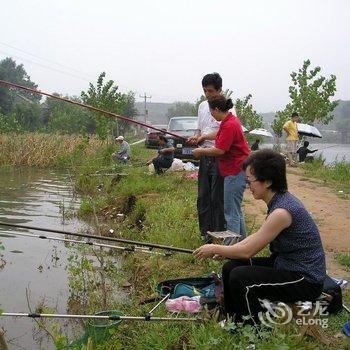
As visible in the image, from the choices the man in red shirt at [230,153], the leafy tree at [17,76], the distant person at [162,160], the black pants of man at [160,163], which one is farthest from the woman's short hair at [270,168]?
the leafy tree at [17,76]

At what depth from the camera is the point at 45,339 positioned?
4355 mm

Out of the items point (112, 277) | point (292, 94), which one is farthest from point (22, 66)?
point (112, 277)

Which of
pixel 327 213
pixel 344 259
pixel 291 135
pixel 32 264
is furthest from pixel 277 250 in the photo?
pixel 291 135

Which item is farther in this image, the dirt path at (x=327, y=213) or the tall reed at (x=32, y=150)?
the tall reed at (x=32, y=150)

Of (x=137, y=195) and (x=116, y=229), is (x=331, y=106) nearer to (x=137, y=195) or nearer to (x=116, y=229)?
(x=137, y=195)

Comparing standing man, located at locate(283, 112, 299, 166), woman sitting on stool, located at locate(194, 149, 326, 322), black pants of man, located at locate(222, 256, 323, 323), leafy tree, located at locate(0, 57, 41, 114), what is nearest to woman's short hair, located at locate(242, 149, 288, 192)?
woman sitting on stool, located at locate(194, 149, 326, 322)

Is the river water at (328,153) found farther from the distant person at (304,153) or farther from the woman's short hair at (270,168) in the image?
the woman's short hair at (270,168)

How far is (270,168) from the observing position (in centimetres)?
316

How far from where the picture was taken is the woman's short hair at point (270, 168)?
10.3 ft

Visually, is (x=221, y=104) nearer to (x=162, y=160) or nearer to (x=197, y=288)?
(x=197, y=288)

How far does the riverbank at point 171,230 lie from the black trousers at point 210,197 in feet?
1.04

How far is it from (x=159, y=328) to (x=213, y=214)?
6.75 feet

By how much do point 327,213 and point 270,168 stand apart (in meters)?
5.05

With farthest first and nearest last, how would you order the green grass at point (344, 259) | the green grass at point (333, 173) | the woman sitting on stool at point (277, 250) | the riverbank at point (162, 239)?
the green grass at point (333, 173) → the green grass at point (344, 259) → the riverbank at point (162, 239) → the woman sitting on stool at point (277, 250)
